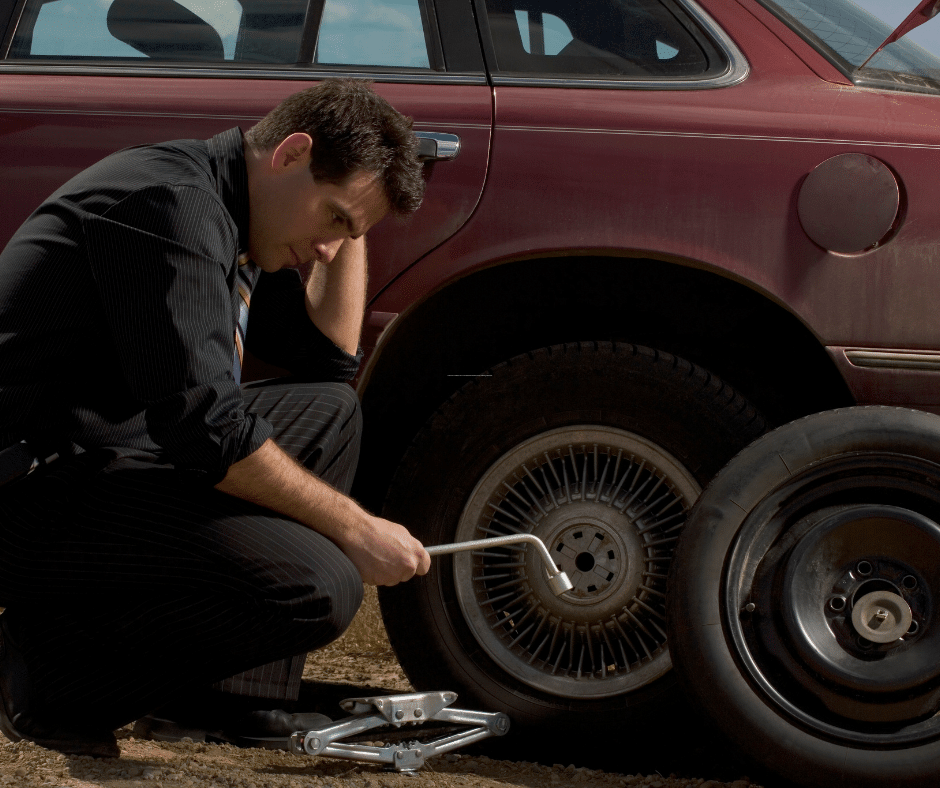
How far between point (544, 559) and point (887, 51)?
1.40 meters

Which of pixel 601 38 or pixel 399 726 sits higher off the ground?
pixel 601 38

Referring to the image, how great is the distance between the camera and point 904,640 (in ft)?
7.25

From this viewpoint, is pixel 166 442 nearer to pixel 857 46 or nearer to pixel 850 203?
pixel 850 203

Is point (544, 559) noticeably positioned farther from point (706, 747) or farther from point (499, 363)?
point (706, 747)

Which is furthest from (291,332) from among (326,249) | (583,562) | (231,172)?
(583,562)

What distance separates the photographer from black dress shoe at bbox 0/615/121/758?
2.03 m

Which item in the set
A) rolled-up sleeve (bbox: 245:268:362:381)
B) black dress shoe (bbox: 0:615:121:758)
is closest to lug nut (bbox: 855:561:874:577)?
rolled-up sleeve (bbox: 245:268:362:381)

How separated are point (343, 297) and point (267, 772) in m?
1.02

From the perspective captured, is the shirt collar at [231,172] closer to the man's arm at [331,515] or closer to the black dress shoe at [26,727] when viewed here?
the man's arm at [331,515]

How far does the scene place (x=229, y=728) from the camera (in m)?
2.33

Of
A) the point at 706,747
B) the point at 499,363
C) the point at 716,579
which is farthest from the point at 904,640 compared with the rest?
the point at 499,363

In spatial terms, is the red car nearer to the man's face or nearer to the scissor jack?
the scissor jack

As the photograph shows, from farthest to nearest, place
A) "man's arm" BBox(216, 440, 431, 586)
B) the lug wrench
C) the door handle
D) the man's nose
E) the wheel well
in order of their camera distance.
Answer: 1. the wheel well
2. the door handle
3. the lug wrench
4. the man's nose
5. "man's arm" BBox(216, 440, 431, 586)

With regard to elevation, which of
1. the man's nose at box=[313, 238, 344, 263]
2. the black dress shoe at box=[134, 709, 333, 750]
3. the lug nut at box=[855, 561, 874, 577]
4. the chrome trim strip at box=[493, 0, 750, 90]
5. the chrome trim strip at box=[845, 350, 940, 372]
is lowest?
the black dress shoe at box=[134, 709, 333, 750]
